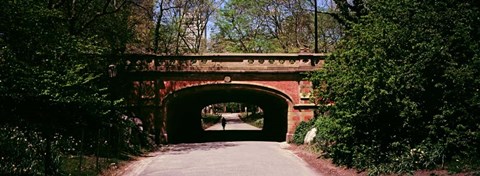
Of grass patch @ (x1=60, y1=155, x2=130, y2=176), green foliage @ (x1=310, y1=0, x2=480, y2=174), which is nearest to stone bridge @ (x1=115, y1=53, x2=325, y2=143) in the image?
grass patch @ (x1=60, y1=155, x2=130, y2=176)

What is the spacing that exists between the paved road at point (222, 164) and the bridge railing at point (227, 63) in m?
5.29

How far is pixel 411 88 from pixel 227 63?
39.5ft

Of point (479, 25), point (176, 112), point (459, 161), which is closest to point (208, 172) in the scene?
point (459, 161)

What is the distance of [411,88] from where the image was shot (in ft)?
38.8

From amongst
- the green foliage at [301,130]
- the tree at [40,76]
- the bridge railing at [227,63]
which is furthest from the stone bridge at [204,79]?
the tree at [40,76]

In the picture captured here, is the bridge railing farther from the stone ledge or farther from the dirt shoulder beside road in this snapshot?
the dirt shoulder beside road

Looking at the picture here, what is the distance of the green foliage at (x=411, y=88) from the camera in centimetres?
1103

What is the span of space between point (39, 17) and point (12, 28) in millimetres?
1181

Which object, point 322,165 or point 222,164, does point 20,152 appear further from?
point 322,165

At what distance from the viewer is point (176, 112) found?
26297 millimetres

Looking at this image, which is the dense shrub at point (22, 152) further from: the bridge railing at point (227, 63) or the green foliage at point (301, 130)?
the green foliage at point (301, 130)

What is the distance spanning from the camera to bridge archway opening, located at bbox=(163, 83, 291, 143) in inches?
902

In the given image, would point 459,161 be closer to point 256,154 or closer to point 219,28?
point 256,154

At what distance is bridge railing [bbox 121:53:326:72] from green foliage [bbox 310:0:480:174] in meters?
9.07
